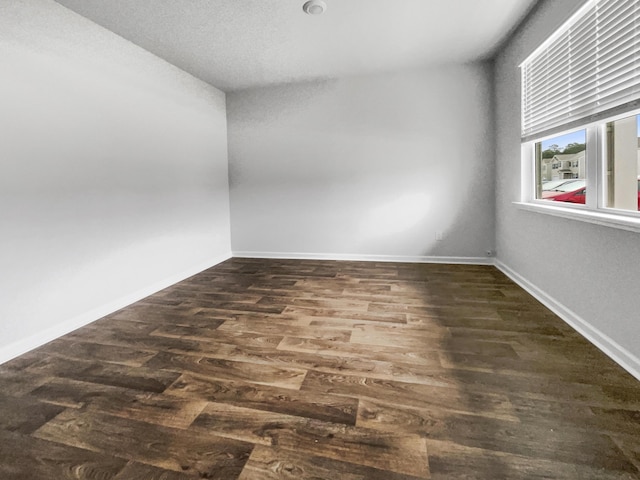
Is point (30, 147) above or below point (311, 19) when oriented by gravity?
below

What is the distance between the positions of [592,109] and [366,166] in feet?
8.98

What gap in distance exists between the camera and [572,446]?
4.12ft

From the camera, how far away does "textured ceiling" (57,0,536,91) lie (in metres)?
2.72

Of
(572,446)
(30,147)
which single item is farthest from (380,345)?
(30,147)

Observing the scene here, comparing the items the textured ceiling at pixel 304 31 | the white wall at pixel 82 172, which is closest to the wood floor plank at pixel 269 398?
the white wall at pixel 82 172

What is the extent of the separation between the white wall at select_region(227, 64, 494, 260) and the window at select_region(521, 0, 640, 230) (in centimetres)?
126

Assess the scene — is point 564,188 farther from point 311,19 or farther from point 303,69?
point 303,69

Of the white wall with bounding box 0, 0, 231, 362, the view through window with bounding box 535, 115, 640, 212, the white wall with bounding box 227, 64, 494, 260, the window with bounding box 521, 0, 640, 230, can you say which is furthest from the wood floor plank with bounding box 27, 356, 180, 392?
the white wall with bounding box 227, 64, 494, 260

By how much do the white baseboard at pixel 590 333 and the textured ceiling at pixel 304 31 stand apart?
256 centimetres

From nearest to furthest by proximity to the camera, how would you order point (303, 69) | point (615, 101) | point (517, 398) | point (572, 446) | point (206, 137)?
point (572, 446) < point (517, 398) < point (615, 101) < point (303, 69) < point (206, 137)

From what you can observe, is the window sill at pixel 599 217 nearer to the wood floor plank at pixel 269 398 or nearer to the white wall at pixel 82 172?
the wood floor plank at pixel 269 398

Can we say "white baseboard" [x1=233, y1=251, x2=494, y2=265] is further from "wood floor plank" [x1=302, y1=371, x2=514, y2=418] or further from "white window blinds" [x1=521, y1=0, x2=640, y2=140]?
"wood floor plank" [x1=302, y1=371, x2=514, y2=418]

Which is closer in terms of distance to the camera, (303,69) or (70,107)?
(70,107)

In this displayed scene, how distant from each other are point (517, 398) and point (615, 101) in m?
1.80
